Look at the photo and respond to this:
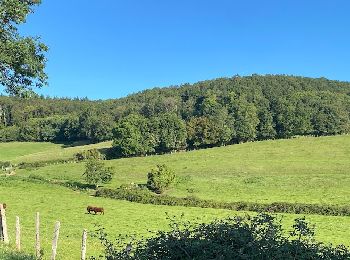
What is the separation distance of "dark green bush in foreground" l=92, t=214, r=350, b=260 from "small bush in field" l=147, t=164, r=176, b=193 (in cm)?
5778

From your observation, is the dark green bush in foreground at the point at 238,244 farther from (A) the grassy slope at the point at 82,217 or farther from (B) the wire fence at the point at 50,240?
(A) the grassy slope at the point at 82,217

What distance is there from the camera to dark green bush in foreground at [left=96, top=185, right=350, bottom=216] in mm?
49969

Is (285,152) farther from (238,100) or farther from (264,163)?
(238,100)

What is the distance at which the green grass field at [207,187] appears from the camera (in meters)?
38.6

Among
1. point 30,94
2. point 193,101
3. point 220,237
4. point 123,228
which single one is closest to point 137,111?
point 193,101

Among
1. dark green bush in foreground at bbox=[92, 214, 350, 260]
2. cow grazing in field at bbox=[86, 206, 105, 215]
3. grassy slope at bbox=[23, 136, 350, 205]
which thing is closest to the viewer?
dark green bush in foreground at bbox=[92, 214, 350, 260]

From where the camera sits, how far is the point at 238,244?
7848mm

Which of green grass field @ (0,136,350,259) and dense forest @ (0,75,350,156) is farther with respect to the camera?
dense forest @ (0,75,350,156)

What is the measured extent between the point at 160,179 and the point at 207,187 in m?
8.40

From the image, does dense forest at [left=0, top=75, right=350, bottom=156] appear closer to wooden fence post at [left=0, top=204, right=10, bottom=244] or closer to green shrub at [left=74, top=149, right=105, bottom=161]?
green shrub at [left=74, top=149, right=105, bottom=161]

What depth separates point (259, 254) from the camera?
7.46 metres

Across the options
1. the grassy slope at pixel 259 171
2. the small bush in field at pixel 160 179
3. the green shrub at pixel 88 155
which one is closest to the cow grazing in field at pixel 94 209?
the grassy slope at pixel 259 171

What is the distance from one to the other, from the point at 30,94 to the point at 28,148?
138 meters

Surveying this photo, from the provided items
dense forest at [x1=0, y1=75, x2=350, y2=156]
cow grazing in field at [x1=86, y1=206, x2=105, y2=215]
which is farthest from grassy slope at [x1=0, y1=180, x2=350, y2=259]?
dense forest at [x1=0, y1=75, x2=350, y2=156]
